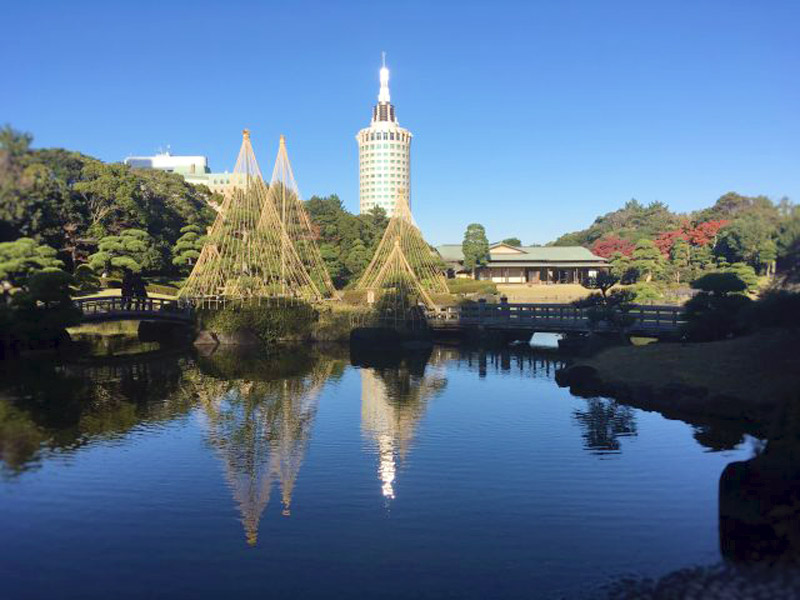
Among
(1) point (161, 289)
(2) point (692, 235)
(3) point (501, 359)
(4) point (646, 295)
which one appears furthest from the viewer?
(2) point (692, 235)

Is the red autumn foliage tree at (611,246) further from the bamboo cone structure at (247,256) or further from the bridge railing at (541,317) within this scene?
the bamboo cone structure at (247,256)

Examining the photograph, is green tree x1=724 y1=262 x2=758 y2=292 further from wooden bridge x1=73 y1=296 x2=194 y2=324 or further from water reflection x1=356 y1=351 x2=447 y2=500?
wooden bridge x1=73 y1=296 x2=194 y2=324

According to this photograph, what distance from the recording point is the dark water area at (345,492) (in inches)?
435

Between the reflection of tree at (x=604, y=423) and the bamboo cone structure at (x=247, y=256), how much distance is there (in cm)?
2393

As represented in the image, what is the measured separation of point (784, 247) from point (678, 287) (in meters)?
54.6

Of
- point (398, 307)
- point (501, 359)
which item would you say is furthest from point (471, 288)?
point (501, 359)

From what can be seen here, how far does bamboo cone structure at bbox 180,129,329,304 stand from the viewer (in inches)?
1667

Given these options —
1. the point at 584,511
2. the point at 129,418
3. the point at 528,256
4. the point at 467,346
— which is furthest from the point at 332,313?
the point at 528,256

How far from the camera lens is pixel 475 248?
3039 inches

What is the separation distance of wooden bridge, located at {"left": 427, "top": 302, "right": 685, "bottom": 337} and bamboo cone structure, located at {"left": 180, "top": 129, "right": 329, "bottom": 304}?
30.1ft

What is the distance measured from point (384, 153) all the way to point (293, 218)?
132 meters

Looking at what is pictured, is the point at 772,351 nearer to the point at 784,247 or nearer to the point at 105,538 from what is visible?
the point at 784,247

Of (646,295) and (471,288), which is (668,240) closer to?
(646,295)

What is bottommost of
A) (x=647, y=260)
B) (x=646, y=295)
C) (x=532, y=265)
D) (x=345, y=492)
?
(x=345, y=492)
